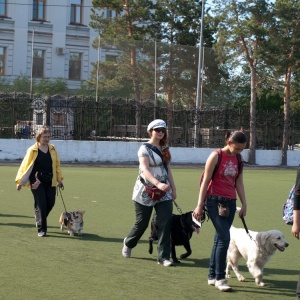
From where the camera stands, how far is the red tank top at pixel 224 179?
856cm

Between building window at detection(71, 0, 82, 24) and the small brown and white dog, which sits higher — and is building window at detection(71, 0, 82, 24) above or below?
above

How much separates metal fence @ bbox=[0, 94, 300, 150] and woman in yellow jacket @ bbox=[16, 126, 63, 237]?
2422 centimetres

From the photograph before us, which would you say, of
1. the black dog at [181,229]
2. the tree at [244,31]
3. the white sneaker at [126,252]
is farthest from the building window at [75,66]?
the black dog at [181,229]

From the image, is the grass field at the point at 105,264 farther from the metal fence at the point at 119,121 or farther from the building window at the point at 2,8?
the building window at the point at 2,8

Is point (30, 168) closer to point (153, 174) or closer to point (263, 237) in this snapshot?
point (153, 174)

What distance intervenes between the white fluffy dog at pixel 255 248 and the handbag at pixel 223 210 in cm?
49

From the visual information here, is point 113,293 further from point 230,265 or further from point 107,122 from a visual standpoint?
point 107,122

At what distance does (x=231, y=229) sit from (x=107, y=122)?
29436 millimetres

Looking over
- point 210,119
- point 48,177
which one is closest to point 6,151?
point 210,119

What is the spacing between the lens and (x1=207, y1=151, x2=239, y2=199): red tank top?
8.56 meters

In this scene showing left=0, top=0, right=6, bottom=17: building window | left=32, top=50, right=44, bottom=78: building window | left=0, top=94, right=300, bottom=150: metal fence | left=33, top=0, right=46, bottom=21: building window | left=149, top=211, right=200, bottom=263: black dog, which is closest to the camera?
left=149, top=211, right=200, bottom=263: black dog

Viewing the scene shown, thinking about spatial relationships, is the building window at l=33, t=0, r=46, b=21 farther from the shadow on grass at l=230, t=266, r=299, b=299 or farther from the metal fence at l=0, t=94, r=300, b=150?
the shadow on grass at l=230, t=266, r=299, b=299

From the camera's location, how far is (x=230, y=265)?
945 cm

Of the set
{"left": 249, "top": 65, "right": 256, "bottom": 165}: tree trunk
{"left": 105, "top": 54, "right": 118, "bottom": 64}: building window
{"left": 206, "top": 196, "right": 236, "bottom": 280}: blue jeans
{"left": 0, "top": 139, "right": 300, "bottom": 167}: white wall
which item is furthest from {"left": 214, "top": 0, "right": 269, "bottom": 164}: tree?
{"left": 206, "top": 196, "right": 236, "bottom": 280}: blue jeans
